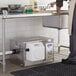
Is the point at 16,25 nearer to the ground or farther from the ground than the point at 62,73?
farther from the ground

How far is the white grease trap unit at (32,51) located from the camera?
3.58 meters

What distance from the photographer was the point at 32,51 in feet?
11.7

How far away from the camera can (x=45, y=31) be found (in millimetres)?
4582

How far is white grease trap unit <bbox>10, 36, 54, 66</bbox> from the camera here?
3.58 m

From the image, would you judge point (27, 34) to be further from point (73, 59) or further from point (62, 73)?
point (62, 73)

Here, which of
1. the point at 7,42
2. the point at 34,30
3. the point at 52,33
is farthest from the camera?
the point at 52,33

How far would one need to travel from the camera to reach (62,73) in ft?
10.5

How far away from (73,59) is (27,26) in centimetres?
114

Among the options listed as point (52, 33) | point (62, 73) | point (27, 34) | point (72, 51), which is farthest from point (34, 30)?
point (62, 73)

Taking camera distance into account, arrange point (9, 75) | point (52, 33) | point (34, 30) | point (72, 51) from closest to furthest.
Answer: point (9, 75), point (72, 51), point (34, 30), point (52, 33)

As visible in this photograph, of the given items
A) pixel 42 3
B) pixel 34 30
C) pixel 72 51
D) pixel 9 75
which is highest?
pixel 42 3

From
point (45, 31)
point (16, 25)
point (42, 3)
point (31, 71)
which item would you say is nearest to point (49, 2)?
point (42, 3)

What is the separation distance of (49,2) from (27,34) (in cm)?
80

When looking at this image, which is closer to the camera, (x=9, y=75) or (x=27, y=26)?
(x=9, y=75)
